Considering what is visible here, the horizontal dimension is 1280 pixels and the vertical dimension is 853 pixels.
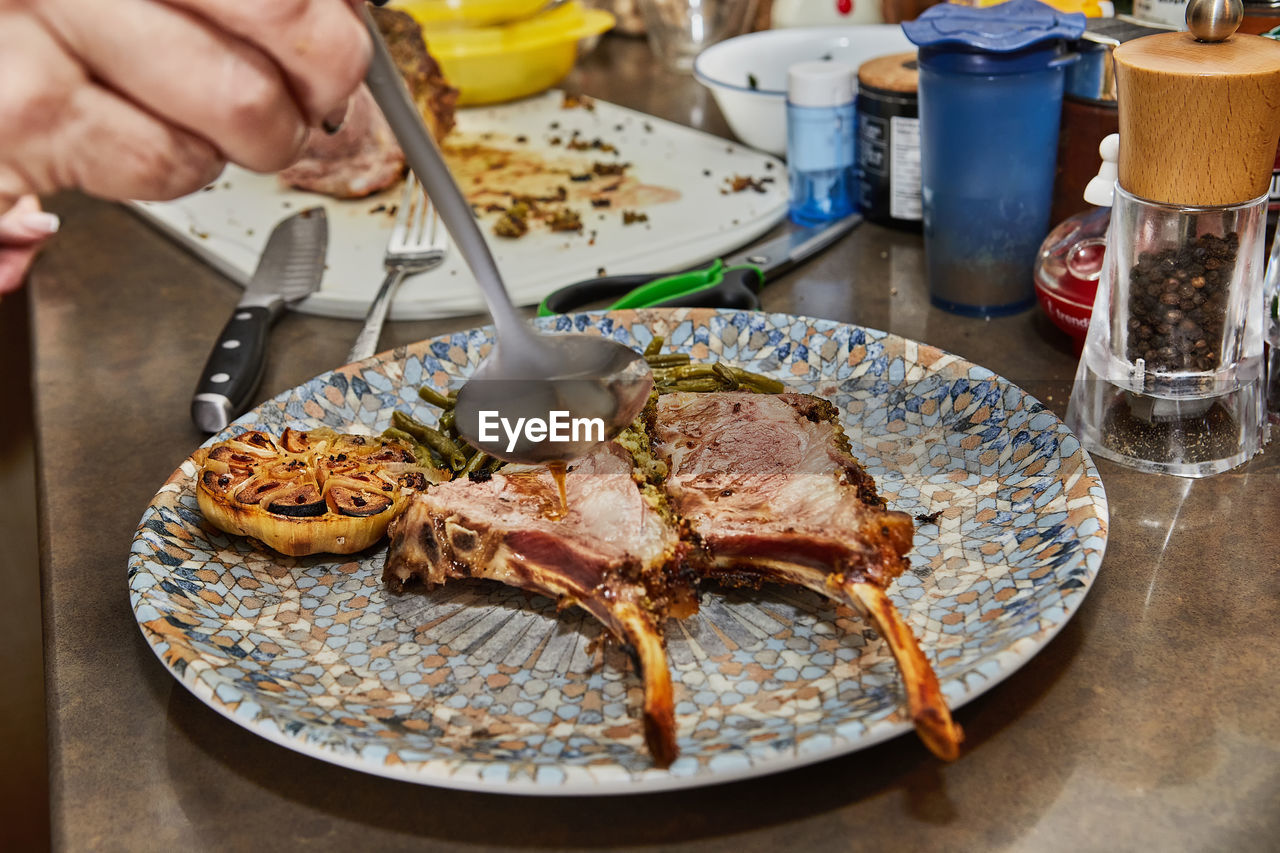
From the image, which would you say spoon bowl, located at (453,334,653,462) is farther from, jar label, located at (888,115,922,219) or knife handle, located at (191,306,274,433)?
jar label, located at (888,115,922,219)

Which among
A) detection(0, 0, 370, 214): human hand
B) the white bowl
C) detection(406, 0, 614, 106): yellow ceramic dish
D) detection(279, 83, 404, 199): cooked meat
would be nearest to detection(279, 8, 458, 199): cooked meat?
detection(279, 83, 404, 199): cooked meat

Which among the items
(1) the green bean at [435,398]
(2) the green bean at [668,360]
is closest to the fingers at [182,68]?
(1) the green bean at [435,398]

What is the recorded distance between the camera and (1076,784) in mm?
1011

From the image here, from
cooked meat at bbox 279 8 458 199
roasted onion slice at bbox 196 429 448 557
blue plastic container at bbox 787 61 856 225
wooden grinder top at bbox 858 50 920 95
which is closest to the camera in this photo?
roasted onion slice at bbox 196 429 448 557

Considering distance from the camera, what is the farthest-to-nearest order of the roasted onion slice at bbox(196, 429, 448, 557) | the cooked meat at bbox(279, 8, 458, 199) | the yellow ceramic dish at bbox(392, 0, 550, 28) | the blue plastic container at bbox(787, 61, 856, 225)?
the yellow ceramic dish at bbox(392, 0, 550, 28) < the cooked meat at bbox(279, 8, 458, 199) < the blue plastic container at bbox(787, 61, 856, 225) < the roasted onion slice at bbox(196, 429, 448, 557)

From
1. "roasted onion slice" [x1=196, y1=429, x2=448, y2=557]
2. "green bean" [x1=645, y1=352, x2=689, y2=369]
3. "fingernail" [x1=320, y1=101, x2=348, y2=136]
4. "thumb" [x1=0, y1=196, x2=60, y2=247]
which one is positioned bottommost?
"green bean" [x1=645, y1=352, x2=689, y2=369]

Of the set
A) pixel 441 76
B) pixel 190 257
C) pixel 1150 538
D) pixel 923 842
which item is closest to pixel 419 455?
pixel 923 842

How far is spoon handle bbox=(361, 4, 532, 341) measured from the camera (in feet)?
3.19

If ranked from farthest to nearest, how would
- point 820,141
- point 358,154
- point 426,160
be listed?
point 358,154 → point 820,141 → point 426,160

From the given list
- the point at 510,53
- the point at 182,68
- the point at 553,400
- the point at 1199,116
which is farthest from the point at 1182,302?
the point at 510,53

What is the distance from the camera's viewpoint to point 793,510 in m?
1.19

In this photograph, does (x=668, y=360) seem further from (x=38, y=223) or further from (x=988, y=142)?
(x=38, y=223)

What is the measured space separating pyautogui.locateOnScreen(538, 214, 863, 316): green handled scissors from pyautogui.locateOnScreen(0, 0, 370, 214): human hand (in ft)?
2.94

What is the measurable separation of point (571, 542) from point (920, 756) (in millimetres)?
391
